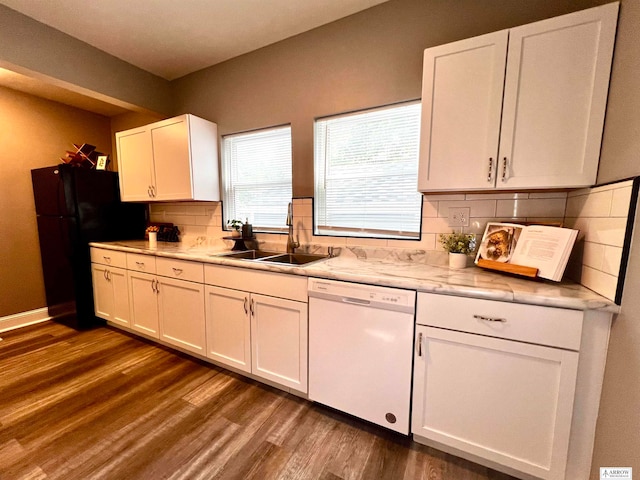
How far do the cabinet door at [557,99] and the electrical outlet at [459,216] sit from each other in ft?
1.26

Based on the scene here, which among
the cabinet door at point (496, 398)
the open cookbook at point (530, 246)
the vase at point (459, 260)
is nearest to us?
the cabinet door at point (496, 398)

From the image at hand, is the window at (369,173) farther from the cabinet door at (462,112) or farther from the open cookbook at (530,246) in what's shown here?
the open cookbook at (530,246)

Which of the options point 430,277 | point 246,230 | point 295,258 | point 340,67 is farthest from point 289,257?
point 340,67

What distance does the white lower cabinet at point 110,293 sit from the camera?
2576 mm

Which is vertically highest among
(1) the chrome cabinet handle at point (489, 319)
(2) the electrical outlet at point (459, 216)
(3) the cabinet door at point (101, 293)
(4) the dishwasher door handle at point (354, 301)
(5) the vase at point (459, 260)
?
(2) the electrical outlet at point (459, 216)

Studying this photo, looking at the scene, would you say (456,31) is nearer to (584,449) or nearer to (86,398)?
(584,449)

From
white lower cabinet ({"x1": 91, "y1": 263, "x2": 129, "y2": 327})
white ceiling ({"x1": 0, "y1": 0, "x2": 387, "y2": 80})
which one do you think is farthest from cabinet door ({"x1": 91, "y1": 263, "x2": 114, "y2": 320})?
white ceiling ({"x1": 0, "y1": 0, "x2": 387, "y2": 80})

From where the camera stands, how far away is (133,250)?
7.86ft

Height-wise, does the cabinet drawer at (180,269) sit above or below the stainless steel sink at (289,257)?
below

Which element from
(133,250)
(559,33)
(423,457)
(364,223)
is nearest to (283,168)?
(364,223)

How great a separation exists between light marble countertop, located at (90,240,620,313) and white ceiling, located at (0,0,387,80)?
1.75m

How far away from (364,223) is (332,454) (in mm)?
1482

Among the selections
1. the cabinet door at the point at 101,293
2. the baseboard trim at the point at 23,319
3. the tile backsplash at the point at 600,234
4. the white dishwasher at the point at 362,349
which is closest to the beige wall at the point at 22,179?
the baseboard trim at the point at 23,319

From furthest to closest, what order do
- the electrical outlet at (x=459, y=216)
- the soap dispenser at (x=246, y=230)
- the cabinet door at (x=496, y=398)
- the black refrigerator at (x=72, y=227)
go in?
the black refrigerator at (x=72, y=227) < the soap dispenser at (x=246, y=230) < the electrical outlet at (x=459, y=216) < the cabinet door at (x=496, y=398)
